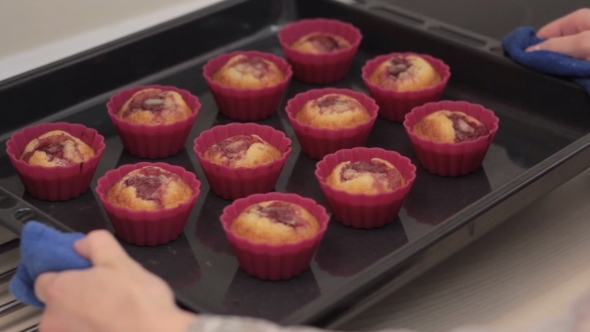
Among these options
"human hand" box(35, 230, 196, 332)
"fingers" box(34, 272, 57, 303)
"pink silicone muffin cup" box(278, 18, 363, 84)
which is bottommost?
"pink silicone muffin cup" box(278, 18, 363, 84)

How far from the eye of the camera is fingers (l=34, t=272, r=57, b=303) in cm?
107

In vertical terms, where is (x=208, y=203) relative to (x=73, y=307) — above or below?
below

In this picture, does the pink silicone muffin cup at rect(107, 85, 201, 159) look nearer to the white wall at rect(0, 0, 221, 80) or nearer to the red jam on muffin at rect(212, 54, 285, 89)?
the red jam on muffin at rect(212, 54, 285, 89)

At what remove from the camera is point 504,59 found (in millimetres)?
1756

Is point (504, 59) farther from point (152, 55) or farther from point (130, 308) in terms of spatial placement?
point (130, 308)

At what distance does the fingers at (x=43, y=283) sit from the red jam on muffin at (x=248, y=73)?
29.3 inches

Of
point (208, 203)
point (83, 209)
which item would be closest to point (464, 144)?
point (208, 203)

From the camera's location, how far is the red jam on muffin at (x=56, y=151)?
4.82 feet

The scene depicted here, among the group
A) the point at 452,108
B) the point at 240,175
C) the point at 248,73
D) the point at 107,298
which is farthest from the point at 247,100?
the point at 107,298

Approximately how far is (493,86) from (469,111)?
0.46 ft

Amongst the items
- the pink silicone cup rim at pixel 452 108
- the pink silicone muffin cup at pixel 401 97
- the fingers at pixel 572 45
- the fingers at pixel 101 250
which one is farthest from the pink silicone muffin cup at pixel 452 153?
the fingers at pixel 101 250

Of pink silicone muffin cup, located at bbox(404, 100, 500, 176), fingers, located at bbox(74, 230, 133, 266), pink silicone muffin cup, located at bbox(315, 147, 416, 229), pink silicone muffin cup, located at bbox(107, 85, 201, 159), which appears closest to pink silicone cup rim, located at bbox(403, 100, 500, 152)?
pink silicone muffin cup, located at bbox(404, 100, 500, 176)

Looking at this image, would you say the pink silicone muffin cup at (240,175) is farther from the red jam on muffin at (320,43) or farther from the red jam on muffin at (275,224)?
the red jam on muffin at (320,43)

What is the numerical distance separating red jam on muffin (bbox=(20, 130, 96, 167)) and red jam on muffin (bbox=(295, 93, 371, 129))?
405mm
